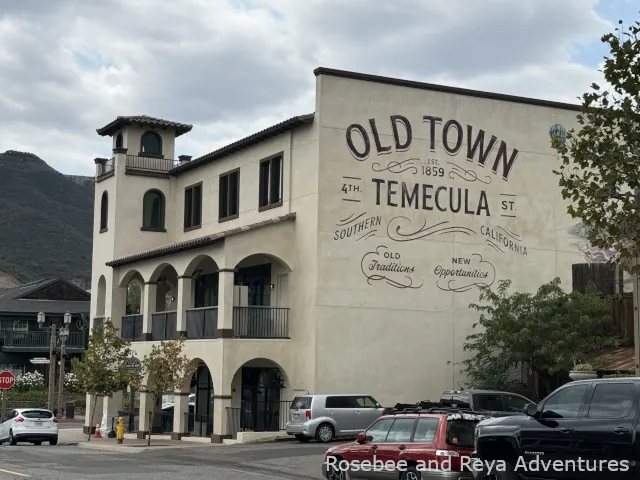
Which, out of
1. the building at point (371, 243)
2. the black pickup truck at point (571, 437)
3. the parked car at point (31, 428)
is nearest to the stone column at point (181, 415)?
the building at point (371, 243)

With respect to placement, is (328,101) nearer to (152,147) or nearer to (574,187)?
(152,147)

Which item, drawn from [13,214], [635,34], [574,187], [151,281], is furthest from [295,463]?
[13,214]

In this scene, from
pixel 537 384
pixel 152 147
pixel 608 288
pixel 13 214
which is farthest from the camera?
pixel 13 214

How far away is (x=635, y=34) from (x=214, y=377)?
2148 cm

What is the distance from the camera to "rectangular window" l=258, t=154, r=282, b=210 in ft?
122

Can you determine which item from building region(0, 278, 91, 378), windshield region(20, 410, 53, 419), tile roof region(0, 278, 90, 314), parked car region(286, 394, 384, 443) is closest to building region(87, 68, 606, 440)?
parked car region(286, 394, 384, 443)

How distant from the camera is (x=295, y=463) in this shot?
1018 inches

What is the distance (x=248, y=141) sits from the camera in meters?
38.4

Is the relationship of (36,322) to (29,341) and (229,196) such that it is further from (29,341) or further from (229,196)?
(229,196)

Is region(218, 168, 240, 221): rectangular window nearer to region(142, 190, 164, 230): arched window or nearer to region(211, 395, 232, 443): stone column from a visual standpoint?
region(142, 190, 164, 230): arched window

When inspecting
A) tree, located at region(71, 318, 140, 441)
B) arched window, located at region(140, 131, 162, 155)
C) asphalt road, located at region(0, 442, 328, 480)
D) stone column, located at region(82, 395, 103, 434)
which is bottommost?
asphalt road, located at region(0, 442, 328, 480)

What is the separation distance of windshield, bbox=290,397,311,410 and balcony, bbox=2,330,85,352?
45822mm

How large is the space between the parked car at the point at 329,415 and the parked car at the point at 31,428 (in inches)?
453

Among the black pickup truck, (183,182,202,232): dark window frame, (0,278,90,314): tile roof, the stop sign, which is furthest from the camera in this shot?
(0,278,90,314): tile roof
